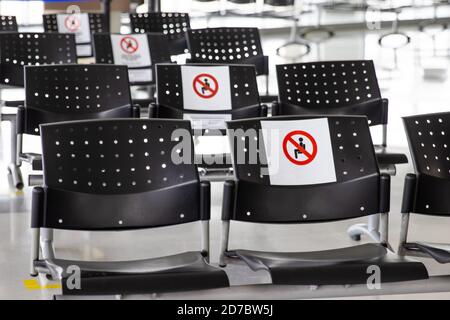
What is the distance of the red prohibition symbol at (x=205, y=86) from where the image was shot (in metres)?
4.48

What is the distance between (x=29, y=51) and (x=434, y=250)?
3585mm

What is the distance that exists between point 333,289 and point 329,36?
848cm

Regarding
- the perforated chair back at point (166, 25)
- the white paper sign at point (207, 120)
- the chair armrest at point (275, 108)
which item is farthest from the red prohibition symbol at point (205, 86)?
the perforated chair back at point (166, 25)

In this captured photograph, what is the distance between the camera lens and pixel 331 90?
4676mm

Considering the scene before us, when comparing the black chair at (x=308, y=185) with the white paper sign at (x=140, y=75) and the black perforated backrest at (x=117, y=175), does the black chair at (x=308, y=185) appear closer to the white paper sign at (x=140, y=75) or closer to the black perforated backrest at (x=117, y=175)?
the black perforated backrest at (x=117, y=175)

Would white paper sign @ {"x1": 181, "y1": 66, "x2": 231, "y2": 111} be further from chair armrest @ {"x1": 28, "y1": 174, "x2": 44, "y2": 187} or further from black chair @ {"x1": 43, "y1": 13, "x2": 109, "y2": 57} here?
black chair @ {"x1": 43, "y1": 13, "x2": 109, "y2": 57}

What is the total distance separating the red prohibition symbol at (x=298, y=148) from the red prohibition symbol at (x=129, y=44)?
2.99 metres

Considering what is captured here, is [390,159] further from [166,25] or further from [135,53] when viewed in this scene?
[166,25]

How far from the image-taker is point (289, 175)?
3084 mm

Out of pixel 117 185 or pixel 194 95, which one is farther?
pixel 194 95

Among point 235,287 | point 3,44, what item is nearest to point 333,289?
point 235,287

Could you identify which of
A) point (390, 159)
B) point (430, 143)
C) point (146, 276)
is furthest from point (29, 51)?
point (146, 276)

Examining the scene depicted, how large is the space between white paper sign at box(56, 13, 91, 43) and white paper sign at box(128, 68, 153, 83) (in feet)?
6.61

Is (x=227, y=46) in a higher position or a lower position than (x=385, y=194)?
higher
